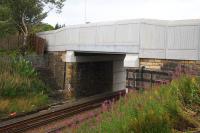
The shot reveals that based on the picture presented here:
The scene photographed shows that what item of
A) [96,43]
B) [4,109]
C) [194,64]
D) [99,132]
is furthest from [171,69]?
[99,132]

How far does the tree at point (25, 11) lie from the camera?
2783 cm

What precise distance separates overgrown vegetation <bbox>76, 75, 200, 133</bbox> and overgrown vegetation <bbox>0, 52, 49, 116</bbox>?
38.0 feet

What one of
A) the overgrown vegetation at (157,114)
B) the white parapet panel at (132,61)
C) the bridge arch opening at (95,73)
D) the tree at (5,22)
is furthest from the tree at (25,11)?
the overgrown vegetation at (157,114)

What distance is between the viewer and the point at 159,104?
7789mm

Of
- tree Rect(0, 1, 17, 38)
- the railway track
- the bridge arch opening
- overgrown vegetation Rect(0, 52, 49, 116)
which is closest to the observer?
the railway track

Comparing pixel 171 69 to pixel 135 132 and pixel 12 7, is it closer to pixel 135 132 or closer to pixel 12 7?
pixel 135 132

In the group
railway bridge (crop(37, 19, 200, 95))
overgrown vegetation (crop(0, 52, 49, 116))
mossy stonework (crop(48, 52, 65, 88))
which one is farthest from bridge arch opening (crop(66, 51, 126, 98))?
overgrown vegetation (crop(0, 52, 49, 116))

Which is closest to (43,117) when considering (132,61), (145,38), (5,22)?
(132,61)

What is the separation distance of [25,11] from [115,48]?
1130 cm

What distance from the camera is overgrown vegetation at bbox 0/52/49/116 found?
19.9 metres

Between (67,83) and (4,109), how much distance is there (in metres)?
6.86

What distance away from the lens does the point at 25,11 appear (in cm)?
2897

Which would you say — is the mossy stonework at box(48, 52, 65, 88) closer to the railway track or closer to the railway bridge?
the railway bridge

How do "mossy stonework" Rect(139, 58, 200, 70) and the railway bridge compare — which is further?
the railway bridge
